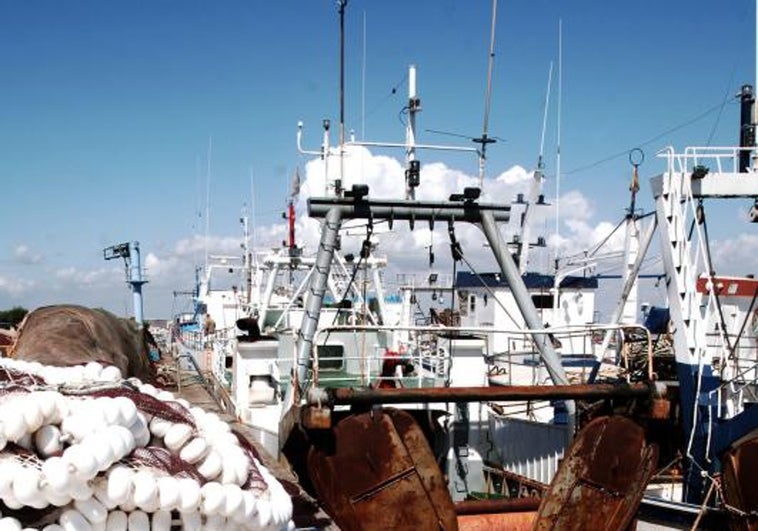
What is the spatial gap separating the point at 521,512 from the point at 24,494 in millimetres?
4054

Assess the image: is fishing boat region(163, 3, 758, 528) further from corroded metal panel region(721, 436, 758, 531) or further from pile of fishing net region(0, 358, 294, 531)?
pile of fishing net region(0, 358, 294, 531)

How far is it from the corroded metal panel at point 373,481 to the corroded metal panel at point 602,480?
3.30 ft

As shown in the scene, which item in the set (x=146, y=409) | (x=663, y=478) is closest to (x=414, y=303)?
(x=663, y=478)

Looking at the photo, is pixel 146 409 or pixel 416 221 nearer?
pixel 146 409

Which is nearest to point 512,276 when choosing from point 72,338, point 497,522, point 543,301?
point 497,522

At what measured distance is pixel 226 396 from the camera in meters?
14.1

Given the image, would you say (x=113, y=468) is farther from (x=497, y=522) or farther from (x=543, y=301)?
(x=543, y=301)

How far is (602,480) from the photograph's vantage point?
5887 mm

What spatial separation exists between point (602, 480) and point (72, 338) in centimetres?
477

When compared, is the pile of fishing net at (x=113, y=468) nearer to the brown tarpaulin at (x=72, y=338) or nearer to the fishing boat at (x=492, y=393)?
the fishing boat at (x=492, y=393)

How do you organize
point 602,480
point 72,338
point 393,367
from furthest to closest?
point 393,367
point 72,338
point 602,480

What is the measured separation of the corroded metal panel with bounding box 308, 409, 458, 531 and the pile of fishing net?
0.77m

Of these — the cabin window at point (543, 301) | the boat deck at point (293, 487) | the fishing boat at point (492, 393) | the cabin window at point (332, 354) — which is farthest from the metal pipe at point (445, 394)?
the cabin window at point (543, 301)

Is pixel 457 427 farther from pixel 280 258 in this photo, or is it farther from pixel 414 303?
pixel 414 303
